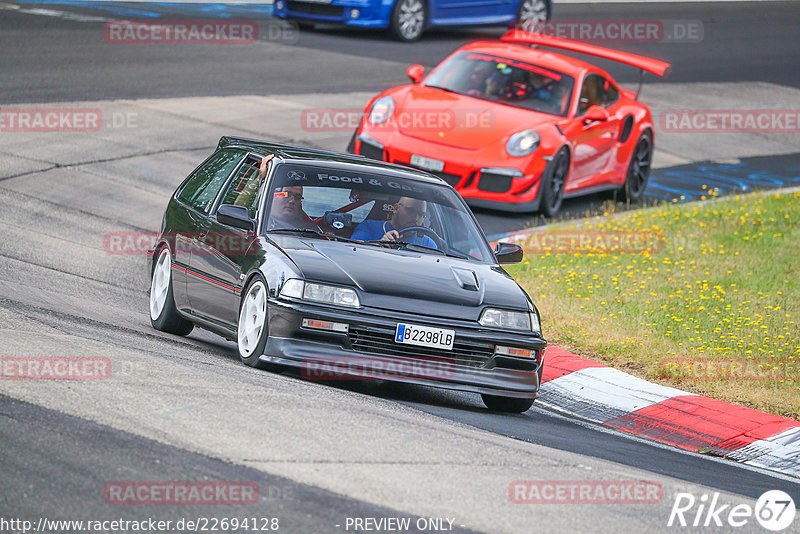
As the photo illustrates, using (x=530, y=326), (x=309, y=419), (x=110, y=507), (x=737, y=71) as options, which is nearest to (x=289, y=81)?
(x=737, y=71)

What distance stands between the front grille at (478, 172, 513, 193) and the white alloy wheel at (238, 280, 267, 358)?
21.9 ft

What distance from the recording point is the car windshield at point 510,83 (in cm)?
1570

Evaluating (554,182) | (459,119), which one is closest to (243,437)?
(459,119)

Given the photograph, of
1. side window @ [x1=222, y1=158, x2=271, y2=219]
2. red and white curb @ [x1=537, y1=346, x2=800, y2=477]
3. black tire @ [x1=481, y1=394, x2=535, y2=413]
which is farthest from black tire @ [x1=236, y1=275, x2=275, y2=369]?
red and white curb @ [x1=537, y1=346, x2=800, y2=477]

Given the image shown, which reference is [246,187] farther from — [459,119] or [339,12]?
[339,12]

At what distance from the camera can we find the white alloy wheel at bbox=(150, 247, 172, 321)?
9.40m

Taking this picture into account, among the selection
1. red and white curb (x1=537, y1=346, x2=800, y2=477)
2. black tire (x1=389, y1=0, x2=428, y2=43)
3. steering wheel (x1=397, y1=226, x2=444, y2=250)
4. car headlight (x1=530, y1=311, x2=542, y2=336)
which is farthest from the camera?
black tire (x1=389, y1=0, x2=428, y2=43)

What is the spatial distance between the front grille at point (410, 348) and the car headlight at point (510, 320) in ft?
0.46

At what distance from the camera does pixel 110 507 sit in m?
4.90

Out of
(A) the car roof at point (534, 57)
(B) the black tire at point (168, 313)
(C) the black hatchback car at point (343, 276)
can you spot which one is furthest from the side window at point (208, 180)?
(A) the car roof at point (534, 57)

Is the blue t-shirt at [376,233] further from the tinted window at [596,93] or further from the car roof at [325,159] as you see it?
the tinted window at [596,93]

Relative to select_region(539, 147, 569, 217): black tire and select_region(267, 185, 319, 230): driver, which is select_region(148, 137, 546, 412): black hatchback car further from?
select_region(539, 147, 569, 217): black tire

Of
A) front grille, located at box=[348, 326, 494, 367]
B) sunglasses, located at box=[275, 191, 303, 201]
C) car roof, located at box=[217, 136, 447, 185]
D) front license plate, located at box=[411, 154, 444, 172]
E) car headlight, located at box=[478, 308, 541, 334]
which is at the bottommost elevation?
front license plate, located at box=[411, 154, 444, 172]

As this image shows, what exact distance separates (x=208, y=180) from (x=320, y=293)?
7.53 feet
